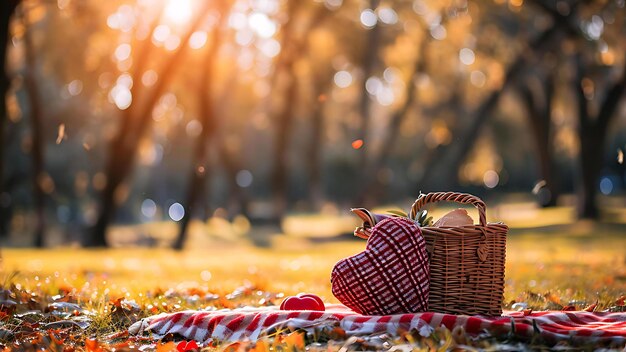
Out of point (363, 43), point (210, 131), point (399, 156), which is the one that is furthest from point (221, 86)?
point (399, 156)

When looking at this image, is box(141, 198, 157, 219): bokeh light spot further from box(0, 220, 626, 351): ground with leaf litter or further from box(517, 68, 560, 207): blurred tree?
box(0, 220, 626, 351): ground with leaf litter

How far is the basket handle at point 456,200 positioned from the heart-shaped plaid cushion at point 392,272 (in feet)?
1.12

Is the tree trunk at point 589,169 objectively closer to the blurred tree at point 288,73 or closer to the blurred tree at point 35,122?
the blurred tree at point 288,73

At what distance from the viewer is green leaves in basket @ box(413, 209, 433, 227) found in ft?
19.8

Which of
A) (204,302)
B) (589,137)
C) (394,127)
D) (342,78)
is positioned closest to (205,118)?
(394,127)

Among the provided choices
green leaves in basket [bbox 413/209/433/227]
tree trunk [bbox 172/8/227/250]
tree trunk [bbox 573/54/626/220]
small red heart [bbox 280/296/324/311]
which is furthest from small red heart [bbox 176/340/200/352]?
tree trunk [bbox 573/54/626/220]

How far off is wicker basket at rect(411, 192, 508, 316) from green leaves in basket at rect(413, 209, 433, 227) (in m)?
0.25

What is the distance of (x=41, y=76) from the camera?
35562mm

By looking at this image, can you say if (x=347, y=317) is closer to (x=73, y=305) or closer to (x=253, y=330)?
(x=253, y=330)

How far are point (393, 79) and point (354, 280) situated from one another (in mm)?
31278

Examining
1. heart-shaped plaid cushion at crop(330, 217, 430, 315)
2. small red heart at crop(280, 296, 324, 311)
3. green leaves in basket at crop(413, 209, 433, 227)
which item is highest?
green leaves in basket at crop(413, 209, 433, 227)

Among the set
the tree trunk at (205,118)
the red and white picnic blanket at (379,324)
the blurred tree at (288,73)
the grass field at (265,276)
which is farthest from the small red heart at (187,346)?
the blurred tree at (288,73)

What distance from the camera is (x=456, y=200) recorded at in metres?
5.78

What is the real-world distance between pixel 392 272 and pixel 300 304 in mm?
747
